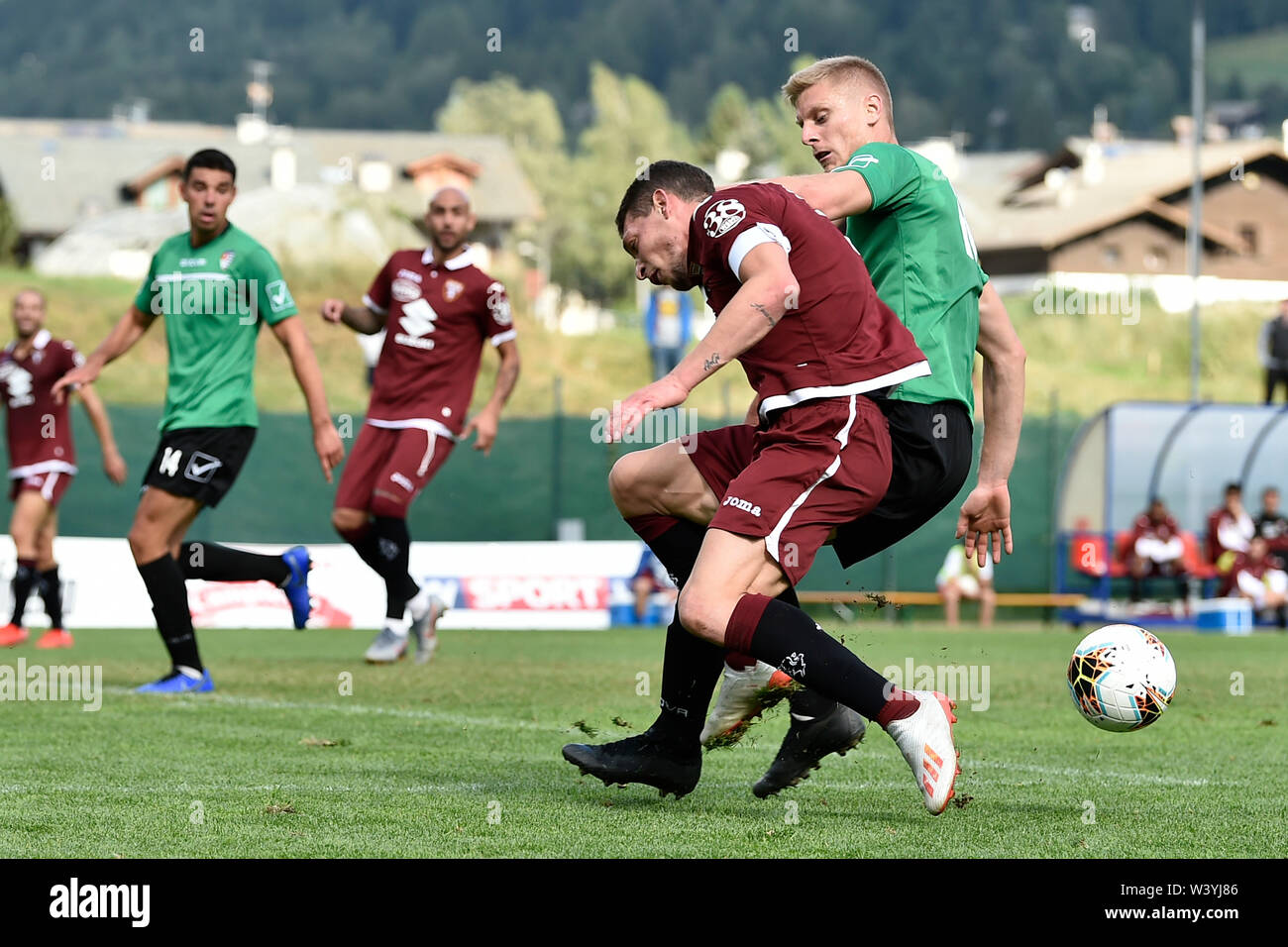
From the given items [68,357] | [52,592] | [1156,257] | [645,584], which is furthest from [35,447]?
[1156,257]

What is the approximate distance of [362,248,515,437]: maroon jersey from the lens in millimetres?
10938

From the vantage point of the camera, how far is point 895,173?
536 cm

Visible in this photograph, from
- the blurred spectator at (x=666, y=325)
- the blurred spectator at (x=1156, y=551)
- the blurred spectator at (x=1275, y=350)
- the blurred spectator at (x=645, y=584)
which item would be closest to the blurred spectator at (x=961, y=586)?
the blurred spectator at (x=1156, y=551)

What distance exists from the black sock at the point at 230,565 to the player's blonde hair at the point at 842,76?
186 inches

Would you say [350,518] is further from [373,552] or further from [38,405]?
[38,405]

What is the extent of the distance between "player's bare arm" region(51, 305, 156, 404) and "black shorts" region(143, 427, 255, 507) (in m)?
0.48

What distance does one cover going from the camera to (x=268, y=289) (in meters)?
8.84

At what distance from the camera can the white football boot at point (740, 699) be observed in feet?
18.6

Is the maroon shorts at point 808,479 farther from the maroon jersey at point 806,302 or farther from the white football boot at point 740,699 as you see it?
the white football boot at point 740,699

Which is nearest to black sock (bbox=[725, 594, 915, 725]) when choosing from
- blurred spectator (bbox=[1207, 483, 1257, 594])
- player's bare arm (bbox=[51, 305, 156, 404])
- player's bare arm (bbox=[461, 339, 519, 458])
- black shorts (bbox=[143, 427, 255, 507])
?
black shorts (bbox=[143, 427, 255, 507])

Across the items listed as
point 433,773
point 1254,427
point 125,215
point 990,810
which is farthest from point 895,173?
point 125,215

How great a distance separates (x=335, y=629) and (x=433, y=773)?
1176 centimetres

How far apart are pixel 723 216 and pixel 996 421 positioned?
149cm

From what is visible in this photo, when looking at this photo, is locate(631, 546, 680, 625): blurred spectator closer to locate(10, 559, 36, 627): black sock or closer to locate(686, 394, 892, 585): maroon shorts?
locate(10, 559, 36, 627): black sock
